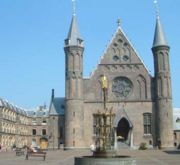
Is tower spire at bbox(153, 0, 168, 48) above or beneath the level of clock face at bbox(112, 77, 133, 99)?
above

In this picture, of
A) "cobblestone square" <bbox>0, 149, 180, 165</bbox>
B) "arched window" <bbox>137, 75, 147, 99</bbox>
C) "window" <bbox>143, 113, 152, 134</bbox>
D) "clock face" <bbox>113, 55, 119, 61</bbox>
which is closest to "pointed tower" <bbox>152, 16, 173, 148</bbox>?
"window" <bbox>143, 113, 152, 134</bbox>

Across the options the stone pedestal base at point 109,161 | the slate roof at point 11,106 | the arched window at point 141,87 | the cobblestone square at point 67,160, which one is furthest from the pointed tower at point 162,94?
the stone pedestal base at point 109,161

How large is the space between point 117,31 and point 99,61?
24.8ft

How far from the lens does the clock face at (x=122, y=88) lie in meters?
70.2

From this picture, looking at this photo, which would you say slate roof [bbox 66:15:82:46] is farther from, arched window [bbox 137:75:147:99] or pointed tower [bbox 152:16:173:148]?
pointed tower [bbox 152:16:173:148]

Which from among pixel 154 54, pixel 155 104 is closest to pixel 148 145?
pixel 155 104

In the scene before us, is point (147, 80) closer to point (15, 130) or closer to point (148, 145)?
point (148, 145)

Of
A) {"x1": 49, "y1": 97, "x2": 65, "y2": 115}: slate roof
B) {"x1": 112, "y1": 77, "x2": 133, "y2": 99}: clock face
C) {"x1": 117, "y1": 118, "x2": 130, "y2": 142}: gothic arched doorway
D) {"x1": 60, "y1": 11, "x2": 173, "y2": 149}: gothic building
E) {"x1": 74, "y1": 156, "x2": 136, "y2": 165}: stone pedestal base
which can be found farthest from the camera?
{"x1": 49, "y1": 97, "x2": 65, "y2": 115}: slate roof

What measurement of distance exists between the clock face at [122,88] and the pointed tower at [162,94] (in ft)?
17.2

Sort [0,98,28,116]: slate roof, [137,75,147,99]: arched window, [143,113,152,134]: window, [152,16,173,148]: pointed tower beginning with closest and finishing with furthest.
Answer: [152,16,173,148]: pointed tower, [143,113,152,134]: window, [137,75,147,99]: arched window, [0,98,28,116]: slate roof

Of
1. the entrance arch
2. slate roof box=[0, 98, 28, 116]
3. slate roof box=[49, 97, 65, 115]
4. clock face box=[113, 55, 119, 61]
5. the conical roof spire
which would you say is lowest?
the entrance arch

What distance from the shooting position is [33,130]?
112 m

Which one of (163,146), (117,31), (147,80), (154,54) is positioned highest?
(117,31)

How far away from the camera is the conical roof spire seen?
234 ft
